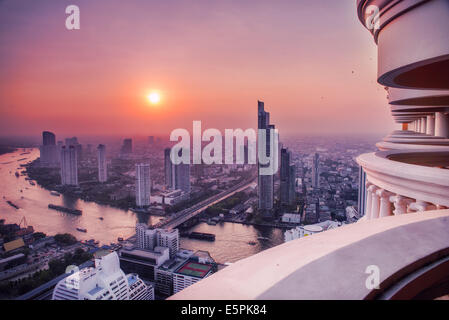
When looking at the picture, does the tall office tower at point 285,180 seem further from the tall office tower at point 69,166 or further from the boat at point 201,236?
the tall office tower at point 69,166

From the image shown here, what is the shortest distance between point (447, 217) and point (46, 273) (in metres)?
3.88

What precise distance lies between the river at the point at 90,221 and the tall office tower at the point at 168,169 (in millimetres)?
2237

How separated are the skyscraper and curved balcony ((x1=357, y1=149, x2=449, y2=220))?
682 cm

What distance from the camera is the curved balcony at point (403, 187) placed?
0.83 metres

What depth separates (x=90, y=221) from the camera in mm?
5754

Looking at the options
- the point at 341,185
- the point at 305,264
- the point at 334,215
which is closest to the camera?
the point at 305,264

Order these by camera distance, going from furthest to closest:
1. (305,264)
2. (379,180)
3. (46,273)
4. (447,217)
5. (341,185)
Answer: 1. (341,185)
2. (46,273)
3. (379,180)
4. (447,217)
5. (305,264)

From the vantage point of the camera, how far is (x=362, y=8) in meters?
1.30

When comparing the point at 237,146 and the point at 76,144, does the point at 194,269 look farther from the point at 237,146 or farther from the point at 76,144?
the point at 76,144

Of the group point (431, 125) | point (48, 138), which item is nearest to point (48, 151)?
point (48, 138)

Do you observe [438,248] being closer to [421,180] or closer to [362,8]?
[421,180]

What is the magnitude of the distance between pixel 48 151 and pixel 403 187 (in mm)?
5920

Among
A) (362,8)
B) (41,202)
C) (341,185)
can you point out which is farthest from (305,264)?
(341,185)

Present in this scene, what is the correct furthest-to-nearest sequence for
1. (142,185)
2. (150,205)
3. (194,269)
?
(150,205)
(142,185)
(194,269)
